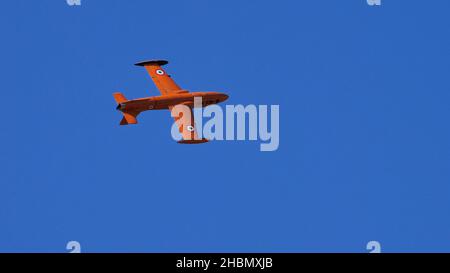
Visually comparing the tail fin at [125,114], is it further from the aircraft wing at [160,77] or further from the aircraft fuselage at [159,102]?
the aircraft wing at [160,77]

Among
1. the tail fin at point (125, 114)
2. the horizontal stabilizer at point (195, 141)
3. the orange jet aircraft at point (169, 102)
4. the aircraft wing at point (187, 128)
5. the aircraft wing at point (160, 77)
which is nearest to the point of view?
the horizontal stabilizer at point (195, 141)

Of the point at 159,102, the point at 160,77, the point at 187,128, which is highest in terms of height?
the point at 160,77

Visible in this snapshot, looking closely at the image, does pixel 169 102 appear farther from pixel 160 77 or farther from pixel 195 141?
pixel 195 141

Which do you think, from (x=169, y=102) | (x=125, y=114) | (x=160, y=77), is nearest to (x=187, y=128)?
(x=169, y=102)

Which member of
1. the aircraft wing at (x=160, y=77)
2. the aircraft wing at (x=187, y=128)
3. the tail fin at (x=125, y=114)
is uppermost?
the aircraft wing at (x=160, y=77)

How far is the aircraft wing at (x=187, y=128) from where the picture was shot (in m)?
98.3

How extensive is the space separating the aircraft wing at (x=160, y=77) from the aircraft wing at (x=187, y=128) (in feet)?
10.8

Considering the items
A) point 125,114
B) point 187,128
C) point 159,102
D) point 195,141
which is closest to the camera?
point 195,141

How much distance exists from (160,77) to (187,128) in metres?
7.18

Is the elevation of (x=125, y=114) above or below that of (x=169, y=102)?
below

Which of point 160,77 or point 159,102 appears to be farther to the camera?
point 160,77

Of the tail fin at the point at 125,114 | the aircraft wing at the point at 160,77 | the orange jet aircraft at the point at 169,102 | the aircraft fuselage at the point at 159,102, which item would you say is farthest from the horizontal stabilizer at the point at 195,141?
the aircraft wing at the point at 160,77

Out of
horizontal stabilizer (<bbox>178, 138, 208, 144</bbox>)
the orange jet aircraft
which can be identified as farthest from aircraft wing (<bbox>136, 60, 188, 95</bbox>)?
horizontal stabilizer (<bbox>178, 138, 208, 144</bbox>)

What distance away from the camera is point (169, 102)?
10100 centimetres
